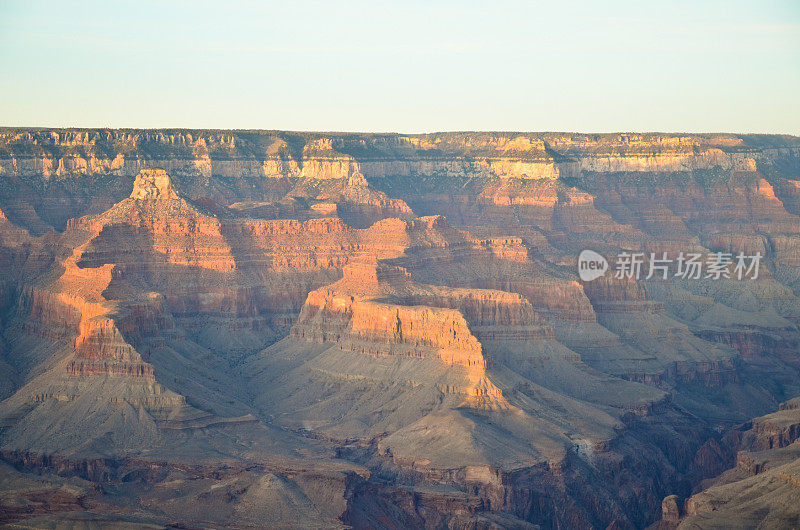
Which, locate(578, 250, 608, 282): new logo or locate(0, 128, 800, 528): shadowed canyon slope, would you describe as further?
locate(578, 250, 608, 282): new logo

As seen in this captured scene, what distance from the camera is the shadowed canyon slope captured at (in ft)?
334

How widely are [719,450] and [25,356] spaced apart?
5396cm

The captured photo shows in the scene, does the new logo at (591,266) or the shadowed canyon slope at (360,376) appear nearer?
the shadowed canyon slope at (360,376)

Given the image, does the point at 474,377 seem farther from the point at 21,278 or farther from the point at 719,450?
the point at 21,278

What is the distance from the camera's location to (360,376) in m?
124

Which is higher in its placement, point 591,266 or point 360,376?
point 591,266

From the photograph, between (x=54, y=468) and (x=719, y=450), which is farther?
(x=719, y=450)

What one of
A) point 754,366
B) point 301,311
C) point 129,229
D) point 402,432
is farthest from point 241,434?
point 754,366

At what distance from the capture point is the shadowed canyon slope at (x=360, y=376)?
10181 cm

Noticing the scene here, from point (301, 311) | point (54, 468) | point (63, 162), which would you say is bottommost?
point (54, 468)

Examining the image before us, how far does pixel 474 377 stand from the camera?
117000 mm

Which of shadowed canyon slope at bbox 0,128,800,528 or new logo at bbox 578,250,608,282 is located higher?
new logo at bbox 578,250,608,282

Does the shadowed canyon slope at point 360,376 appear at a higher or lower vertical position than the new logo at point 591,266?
lower

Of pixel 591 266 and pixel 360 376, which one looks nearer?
pixel 360 376
